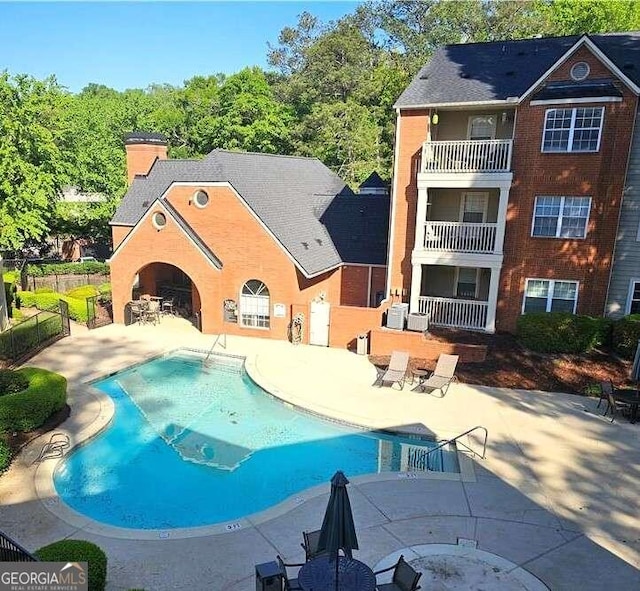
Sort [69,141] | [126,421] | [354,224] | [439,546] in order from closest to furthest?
1. [439,546]
2. [126,421]
3. [354,224]
4. [69,141]

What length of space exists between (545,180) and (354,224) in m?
10.5

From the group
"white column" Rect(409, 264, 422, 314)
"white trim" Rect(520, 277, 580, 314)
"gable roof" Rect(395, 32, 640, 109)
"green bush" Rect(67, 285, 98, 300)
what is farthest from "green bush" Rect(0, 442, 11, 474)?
"white trim" Rect(520, 277, 580, 314)

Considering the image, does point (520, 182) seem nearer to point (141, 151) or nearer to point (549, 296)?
point (549, 296)

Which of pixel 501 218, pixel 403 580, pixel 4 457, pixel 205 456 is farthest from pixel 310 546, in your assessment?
pixel 501 218

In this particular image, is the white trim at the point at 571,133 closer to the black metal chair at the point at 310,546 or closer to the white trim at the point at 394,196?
the white trim at the point at 394,196

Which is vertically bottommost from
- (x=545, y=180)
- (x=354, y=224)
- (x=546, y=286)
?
(x=546, y=286)

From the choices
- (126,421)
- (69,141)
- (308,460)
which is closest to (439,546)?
(308,460)

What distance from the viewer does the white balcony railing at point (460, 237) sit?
20.8 meters

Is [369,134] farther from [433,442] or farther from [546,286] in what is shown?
[433,442]

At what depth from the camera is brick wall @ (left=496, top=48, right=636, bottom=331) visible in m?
18.8

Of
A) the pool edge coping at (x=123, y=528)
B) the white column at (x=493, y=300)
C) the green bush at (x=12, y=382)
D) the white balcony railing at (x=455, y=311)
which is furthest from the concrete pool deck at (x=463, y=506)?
the white balcony railing at (x=455, y=311)

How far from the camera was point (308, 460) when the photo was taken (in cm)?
1328

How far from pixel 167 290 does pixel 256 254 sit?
8.22m

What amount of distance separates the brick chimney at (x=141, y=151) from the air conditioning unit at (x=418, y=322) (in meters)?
21.4
